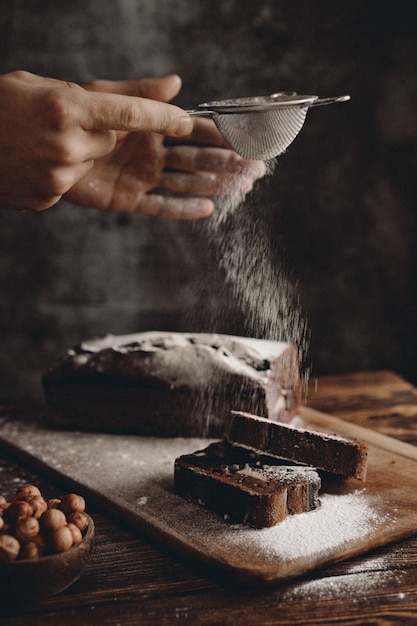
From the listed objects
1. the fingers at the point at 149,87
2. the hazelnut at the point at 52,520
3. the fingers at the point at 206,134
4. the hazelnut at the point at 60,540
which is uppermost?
the fingers at the point at 149,87

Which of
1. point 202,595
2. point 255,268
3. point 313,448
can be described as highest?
point 255,268

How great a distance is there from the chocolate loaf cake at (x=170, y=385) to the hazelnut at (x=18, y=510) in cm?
91

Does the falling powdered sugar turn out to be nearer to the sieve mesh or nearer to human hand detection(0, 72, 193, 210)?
the sieve mesh

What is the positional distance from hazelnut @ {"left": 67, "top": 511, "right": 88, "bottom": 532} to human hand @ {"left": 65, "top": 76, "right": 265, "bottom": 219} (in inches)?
52.9

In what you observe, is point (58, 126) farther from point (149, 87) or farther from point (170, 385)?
point (170, 385)

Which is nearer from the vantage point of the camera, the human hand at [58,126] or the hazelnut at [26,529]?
the hazelnut at [26,529]

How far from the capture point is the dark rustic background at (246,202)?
3.10 metres

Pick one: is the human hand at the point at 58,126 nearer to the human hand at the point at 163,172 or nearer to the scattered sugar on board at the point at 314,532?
→ the human hand at the point at 163,172

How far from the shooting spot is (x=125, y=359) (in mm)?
2281

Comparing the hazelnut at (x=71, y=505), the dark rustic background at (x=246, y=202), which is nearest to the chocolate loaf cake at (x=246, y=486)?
the hazelnut at (x=71, y=505)

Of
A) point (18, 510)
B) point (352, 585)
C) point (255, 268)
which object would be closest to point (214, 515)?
point (352, 585)

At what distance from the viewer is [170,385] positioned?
87.0 inches

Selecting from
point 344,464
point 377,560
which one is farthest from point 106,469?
point 377,560

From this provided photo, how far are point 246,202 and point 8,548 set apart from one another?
6.74 feet
